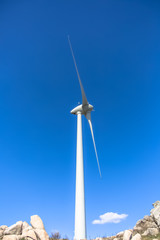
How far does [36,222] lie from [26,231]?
211 cm

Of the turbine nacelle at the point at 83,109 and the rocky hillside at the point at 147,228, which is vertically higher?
the turbine nacelle at the point at 83,109

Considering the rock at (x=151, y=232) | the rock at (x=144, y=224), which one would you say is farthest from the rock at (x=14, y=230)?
the rock at (x=151, y=232)

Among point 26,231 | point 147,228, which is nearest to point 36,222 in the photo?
point 26,231

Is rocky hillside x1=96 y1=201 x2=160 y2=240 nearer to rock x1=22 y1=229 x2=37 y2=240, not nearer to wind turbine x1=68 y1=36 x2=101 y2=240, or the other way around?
wind turbine x1=68 y1=36 x2=101 y2=240

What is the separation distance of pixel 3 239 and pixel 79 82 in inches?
1227

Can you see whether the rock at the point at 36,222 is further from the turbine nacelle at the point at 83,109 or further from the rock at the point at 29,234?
the turbine nacelle at the point at 83,109

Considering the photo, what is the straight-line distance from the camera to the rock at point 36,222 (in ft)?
68.6

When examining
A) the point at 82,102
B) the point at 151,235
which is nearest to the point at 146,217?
the point at 151,235

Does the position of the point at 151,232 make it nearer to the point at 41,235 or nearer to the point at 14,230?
the point at 41,235

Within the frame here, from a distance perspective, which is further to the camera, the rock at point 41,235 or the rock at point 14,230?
the rock at point 14,230

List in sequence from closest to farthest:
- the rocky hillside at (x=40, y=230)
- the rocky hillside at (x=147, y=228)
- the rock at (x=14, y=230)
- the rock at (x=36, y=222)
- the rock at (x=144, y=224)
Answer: the rocky hillside at (x=40, y=230) → the rock at (x=14, y=230) → the rock at (x=36, y=222) → the rocky hillside at (x=147, y=228) → the rock at (x=144, y=224)

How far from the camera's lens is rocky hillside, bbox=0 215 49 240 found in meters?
18.0

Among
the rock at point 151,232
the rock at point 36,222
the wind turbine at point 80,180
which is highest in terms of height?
the wind turbine at point 80,180

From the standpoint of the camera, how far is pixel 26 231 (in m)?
19.4
